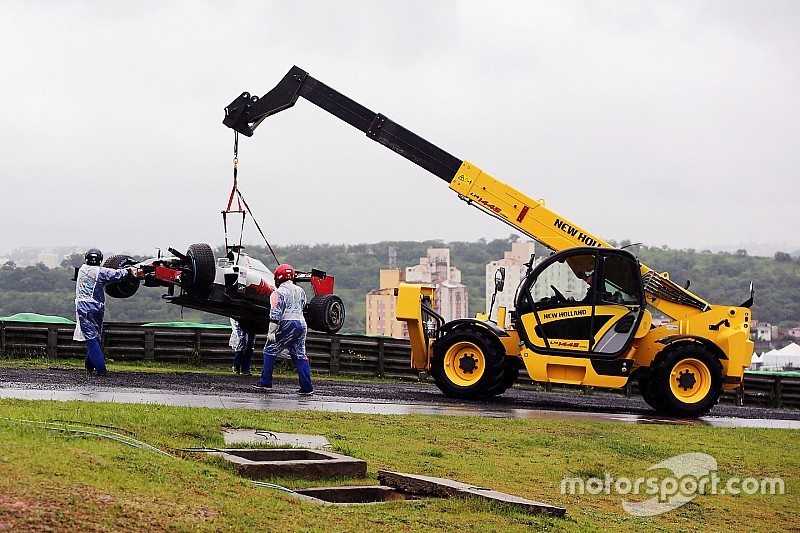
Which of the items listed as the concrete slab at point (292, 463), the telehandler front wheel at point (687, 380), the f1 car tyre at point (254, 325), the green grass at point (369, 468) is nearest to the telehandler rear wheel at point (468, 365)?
the telehandler front wheel at point (687, 380)

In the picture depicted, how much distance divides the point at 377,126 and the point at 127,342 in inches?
296

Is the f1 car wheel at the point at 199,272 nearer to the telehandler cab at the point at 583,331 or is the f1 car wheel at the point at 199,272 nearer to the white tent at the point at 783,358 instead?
the telehandler cab at the point at 583,331

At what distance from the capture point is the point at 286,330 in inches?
688

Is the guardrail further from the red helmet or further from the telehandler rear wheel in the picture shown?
the red helmet

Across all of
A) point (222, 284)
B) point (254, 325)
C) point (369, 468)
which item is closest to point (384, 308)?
point (254, 325)

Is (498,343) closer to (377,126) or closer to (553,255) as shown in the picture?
(553,255)

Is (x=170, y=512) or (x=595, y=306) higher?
(x=595, y=306)

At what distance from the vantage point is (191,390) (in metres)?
16.2

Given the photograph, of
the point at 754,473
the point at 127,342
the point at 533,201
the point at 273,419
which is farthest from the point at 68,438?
the point at 127,342

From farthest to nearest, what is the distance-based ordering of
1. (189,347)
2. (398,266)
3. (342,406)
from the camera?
(398,266)
(189,347)
(342,406)

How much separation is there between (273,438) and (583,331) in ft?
27.7

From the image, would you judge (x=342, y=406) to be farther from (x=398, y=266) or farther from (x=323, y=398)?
(x=398, y=266)

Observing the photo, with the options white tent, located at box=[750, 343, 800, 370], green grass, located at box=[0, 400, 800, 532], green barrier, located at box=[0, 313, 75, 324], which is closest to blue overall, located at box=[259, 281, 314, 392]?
green grass, located at box=[0, 400, 800, 532]

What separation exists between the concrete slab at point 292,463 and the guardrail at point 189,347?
13.9 m
